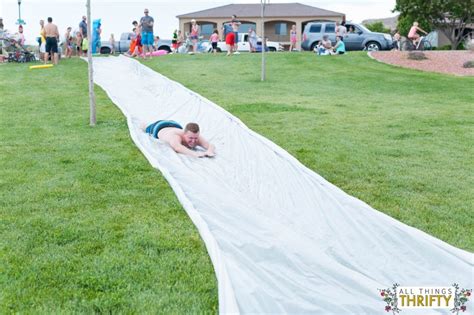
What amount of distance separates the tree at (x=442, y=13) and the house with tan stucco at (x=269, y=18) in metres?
10.6

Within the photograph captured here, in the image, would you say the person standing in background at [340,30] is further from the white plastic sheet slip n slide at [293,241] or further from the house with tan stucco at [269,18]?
the house with tan stucco at [269,18]

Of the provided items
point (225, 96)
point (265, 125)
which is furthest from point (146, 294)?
point (225, 96)

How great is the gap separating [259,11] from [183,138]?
4579 cm

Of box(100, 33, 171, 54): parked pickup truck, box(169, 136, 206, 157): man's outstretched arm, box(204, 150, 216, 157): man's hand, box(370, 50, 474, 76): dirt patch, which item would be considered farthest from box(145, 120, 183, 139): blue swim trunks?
box(100, 33, 171, 54): parked pickup truck

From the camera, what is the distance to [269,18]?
167ft

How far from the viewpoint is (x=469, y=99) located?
1299cm

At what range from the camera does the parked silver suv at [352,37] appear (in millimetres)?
29609

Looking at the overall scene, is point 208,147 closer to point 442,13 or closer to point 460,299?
point 460,299

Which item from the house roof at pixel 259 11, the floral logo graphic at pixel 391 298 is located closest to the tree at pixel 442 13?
the house roof at pixel 259 11

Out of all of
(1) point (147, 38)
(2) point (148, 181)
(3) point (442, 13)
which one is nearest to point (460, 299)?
(2) point (148, 181)

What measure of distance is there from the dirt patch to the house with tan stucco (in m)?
27.5

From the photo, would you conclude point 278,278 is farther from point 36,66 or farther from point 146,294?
point 36,66

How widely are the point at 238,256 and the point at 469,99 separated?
10.4m

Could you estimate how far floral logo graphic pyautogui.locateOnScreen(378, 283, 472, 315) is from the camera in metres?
3.50
